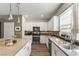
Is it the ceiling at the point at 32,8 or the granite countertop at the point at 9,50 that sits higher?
the ceiling at the point at 32,8

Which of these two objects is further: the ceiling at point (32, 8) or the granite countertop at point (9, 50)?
the ceiling at point (32, 8)

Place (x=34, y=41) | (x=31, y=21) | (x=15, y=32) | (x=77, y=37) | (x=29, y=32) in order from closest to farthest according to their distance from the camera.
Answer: (x=77, y=37)
(x=15, y=32)
(x=34, y=41)
(x=29, y=32)
(x=31, y=21)

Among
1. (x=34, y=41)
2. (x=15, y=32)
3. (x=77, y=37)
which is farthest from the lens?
(x=34, y=41)

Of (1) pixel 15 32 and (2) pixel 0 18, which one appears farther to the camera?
(1) pixel 15 32

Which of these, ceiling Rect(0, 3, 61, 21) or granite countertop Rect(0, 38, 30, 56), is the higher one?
ceiling Rect(0, 3, 61, 21)

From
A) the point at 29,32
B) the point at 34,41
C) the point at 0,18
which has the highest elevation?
the point at 0,18

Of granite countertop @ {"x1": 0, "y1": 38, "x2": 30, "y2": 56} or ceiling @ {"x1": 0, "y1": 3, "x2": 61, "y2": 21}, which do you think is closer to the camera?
granite countertop @ {"x1": 0, "y1": 38, "x2": 30, "y2": 56}

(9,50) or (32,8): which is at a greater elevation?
(32,8)

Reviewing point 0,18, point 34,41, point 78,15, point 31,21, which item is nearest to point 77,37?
point 78,15

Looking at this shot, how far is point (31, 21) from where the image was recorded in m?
10.7

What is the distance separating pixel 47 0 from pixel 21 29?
7109 mm

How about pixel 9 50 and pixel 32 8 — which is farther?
pixel 32 8

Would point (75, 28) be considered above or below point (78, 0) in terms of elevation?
below

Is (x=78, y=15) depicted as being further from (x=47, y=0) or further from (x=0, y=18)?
(x=0, y=18)
